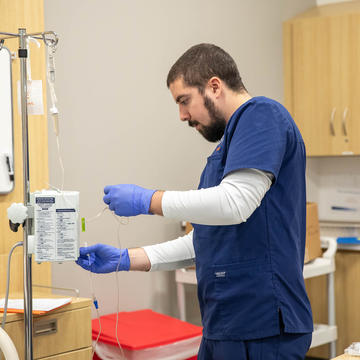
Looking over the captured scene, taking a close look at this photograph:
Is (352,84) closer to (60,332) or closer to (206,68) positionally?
(206,68)

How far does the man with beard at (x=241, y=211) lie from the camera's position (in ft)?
4.55

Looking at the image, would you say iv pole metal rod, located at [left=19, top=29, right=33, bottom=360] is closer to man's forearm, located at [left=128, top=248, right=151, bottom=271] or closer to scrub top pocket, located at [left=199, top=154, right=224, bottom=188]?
man's forearm, located at [left=128, top=248, right=151, bottom=271]

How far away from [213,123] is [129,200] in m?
0.36

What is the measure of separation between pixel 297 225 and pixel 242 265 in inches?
7.1

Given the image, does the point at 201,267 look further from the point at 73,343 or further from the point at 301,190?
the point at 73,343

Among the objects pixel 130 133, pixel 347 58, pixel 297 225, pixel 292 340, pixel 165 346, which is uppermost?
pixel 347 58

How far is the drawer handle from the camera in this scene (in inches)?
70.5

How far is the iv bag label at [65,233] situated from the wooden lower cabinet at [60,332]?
417mm

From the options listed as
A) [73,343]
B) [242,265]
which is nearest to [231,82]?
[242,265]

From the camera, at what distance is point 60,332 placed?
1.85 meters

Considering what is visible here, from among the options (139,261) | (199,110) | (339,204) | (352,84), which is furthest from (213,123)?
(339,204)

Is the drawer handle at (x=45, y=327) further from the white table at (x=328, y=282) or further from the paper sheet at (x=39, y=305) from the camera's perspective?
the white table at (x=328, y=282)

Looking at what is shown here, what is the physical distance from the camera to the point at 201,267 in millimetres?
1586

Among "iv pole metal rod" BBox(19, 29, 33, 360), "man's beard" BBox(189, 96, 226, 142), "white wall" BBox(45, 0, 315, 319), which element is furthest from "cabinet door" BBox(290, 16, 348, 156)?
"iv pole metal rod" BBox(19, 29, 33, 360)
